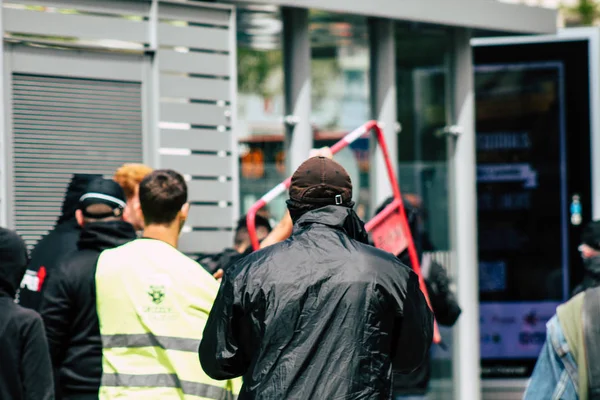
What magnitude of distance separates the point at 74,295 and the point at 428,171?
481cm

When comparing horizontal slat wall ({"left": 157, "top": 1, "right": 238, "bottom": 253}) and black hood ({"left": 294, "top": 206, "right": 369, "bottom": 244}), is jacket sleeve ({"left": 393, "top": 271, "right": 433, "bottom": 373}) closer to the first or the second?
black hood ({"left": 294, "top": 206, "right": 369, "bottom": 244})

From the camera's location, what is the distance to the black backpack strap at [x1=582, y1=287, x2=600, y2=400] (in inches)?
195

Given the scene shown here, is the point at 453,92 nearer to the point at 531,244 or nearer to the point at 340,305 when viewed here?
the point at 531,244

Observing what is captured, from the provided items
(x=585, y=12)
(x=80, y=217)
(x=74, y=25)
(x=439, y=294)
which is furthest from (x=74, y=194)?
(x=585, y=12)

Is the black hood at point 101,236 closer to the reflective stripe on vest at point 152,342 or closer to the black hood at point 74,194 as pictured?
the black hood at point 74,194

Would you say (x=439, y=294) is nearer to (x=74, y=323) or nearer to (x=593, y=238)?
(x=593, y=238)

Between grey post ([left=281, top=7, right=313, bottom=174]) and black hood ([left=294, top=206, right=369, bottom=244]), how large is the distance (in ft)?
12.9

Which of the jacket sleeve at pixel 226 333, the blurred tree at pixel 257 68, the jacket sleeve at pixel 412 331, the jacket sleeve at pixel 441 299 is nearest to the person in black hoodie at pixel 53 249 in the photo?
the jacket sleeve at pixel 226 333

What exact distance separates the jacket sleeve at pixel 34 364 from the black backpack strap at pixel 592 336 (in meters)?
2.37

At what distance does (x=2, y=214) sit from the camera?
6.02m

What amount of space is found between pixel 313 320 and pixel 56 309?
154 centimetres

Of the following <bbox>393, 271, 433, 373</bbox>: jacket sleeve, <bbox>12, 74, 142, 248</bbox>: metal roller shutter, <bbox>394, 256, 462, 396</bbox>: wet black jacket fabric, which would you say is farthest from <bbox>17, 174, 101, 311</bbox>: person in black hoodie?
<bbox>394, 256, 462, 396</bbox>: wet black jacket fabric

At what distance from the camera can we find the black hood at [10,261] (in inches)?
175

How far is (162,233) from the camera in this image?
15.0 feet
